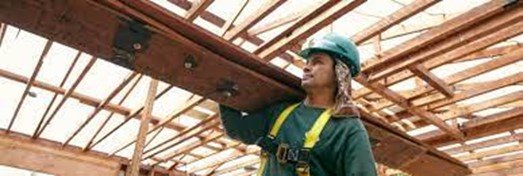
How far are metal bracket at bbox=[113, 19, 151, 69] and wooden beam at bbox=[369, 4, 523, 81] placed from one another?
9.32 ft

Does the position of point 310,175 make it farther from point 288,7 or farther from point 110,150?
point 110,150

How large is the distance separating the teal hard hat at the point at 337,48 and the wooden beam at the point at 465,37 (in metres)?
2.00

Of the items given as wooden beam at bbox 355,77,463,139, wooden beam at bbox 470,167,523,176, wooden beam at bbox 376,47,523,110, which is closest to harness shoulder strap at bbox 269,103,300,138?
wooden beam at bbox 355,77,463,139

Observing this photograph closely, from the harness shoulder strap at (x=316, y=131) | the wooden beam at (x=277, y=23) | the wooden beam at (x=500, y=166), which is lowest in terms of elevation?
the harness shoulder strap at (x=316, y=131)

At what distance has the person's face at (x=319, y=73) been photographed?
2.03 meters

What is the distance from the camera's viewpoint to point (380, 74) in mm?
4691

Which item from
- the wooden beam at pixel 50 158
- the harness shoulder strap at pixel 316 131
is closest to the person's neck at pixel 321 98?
the harness shoulder strap at pixel 316 131

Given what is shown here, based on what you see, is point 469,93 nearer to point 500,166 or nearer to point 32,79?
point 500,166

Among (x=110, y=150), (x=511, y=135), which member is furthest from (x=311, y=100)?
(x=110, y=150)

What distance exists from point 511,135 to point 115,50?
6.58 metres

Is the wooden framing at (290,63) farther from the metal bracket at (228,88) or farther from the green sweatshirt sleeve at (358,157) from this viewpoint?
the green sweatshirt sleeve at (358,157)

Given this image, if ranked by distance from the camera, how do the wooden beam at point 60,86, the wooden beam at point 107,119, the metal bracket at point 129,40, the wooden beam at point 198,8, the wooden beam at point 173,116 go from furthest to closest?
1. the wooden beam at point 107,119
2. the wooden beam at point 173,116
3. the wooden beam at point 60,86
4. the wooden beam at point 198,8
5. the metal bracket at point 129,40

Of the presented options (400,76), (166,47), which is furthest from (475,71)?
(166,47)

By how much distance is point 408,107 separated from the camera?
5484mm
